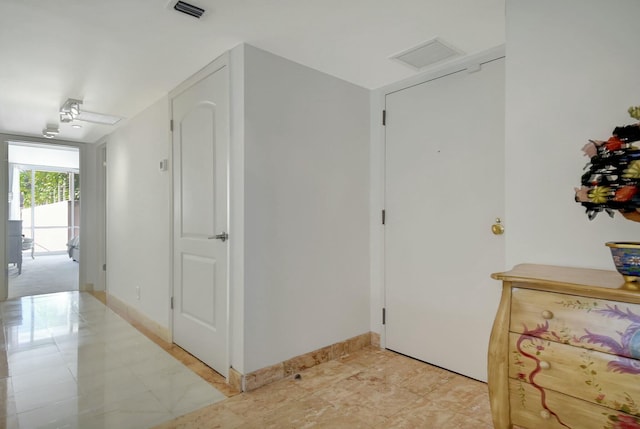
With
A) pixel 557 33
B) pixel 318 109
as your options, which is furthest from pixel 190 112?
pixel 557 33

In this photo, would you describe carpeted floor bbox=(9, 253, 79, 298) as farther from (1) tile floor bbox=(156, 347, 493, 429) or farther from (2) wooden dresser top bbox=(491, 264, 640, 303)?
A: (2) wooden dresser top bbox=(491, 264, 640, 303)

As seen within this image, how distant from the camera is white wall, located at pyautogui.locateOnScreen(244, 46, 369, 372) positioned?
7.63 ft

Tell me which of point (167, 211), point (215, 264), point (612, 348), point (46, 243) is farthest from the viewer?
point (46, 243)

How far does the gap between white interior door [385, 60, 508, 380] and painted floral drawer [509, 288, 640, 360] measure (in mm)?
1064

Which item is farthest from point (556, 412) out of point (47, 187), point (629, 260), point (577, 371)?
point (47, 187)

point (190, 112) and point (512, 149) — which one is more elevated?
point (190, 112)

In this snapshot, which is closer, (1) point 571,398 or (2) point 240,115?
(1) point 571,398

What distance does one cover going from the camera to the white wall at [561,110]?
1.42m

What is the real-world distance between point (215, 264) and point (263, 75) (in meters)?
1.34

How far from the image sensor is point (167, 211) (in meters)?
3.20

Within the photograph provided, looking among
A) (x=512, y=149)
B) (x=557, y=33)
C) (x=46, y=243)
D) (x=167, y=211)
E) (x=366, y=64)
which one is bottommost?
(x=46, y=243)

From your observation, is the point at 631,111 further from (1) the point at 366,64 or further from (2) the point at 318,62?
(2) the point at 318,62

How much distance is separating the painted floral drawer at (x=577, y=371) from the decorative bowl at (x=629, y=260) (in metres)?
0.25

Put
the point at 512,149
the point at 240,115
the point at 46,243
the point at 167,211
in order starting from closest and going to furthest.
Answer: the point at 512,149, the point at 240,115, the point at 167,211, the point at 46,243
